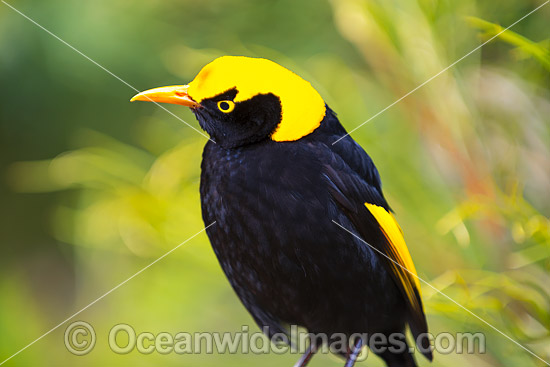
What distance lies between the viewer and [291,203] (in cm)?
71

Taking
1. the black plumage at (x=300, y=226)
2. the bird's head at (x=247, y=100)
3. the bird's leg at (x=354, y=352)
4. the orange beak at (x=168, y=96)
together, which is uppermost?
the orange beak at (x=168, y=96)

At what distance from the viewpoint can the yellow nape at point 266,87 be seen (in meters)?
0.68

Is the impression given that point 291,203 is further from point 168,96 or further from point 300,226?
point 168,96

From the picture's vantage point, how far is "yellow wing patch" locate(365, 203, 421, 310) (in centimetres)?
78

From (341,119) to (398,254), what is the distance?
0.27 metres

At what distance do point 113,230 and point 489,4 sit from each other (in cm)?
85

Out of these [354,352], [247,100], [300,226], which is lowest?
[354,352]

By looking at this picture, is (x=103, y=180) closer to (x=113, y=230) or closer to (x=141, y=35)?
(x=113, y=230)

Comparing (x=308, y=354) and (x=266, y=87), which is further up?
(x=266, y=87)

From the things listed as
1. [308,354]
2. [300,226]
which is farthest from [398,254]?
[308,354]

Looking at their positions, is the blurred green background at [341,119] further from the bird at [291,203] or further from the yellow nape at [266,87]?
the yellow nape at [266,87]

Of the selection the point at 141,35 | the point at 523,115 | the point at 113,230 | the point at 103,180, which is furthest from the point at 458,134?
the point at 141,35

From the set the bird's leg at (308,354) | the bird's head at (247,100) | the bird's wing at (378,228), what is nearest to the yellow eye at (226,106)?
the bird's head at (247,100)

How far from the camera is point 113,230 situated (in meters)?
1.39
